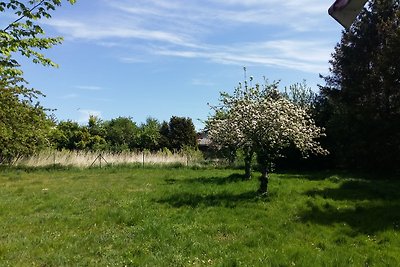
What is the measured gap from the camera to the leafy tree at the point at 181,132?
2309 inches

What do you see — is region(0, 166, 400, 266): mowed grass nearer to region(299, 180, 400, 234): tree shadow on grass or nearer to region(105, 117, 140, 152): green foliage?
region(299, 180, 400, 234): tree shadow on grass

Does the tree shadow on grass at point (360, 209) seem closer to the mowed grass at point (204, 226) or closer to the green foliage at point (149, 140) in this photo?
the mowed grass at point (204, 226)

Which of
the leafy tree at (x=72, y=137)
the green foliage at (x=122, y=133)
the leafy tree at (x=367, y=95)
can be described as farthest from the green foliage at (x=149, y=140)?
the leafy tree at (x=367, y=95)

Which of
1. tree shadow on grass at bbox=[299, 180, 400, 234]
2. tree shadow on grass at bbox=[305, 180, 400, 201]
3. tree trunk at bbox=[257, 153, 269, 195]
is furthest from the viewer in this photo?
tree trunk at bbox=[257, 153, 269, 195]

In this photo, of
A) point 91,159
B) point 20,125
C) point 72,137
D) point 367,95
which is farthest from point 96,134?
point 367,95

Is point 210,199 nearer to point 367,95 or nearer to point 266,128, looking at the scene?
point 266,128

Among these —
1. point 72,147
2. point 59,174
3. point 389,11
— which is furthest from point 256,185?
point 72,147

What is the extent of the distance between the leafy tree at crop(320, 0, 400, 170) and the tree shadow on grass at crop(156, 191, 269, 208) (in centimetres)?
1206

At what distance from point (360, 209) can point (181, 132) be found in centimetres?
4676

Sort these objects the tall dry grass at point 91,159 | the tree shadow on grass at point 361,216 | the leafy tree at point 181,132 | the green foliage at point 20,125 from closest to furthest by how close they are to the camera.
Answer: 1. the tree shadow on grass at point 361,216
2. the green foliage at point 20,125
3. the tall dry grass at point 91,159
4. the leafy tree at point 181,132

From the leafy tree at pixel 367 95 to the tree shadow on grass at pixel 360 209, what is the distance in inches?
331

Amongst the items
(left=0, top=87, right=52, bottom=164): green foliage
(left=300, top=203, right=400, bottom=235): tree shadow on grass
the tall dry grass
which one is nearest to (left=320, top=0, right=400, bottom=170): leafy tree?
(left=300, top=203, right=400, bottom=235): tree shadow on grass

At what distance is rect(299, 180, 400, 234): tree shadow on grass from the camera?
12.0m

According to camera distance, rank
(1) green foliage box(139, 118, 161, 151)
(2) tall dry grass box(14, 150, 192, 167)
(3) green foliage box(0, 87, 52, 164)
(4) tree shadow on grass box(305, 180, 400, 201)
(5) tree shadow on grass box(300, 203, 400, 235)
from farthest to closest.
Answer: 1. (1) green foliage box(139, 118, 161, 151)
2. (2) tall dry grass box(14, 150, 192, 167)
3. (3) green foliage box(0, 87, 52, 164)
4. (4) tree shadow on grass box(305, 180, 400, 201)
5. (5) tree shadow on grass box(300, 203, 400, 235)
